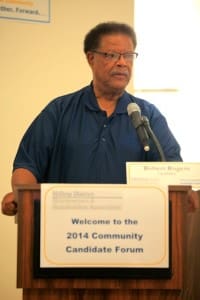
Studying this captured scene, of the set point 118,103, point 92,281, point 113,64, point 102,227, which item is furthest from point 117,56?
point 92,281

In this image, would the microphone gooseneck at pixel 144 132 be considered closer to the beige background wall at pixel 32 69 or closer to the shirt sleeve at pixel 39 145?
Result: the shirt sleeve at pixel 39 145

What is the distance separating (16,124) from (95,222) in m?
1.76

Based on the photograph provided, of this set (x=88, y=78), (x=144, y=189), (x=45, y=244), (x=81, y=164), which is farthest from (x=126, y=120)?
(x=88, y=78)

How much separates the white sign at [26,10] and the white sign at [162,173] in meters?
1.79

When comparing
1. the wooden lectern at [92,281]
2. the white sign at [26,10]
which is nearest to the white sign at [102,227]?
the wooden lectern at [92,281]

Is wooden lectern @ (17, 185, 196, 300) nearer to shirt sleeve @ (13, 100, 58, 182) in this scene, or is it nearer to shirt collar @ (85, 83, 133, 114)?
shirt sleeve @ (13, 100, 58, 182)

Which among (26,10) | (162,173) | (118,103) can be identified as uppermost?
(26,10)

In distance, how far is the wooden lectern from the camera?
1268 millimetres

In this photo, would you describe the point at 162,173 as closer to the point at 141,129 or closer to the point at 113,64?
the point at 141,129

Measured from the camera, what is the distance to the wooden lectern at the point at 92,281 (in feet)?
4.16

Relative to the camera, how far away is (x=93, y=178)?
6.22ft

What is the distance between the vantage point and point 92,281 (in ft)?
4.17

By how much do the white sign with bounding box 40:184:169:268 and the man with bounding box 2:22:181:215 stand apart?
530 millimetres

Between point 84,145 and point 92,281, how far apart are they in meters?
0.74
